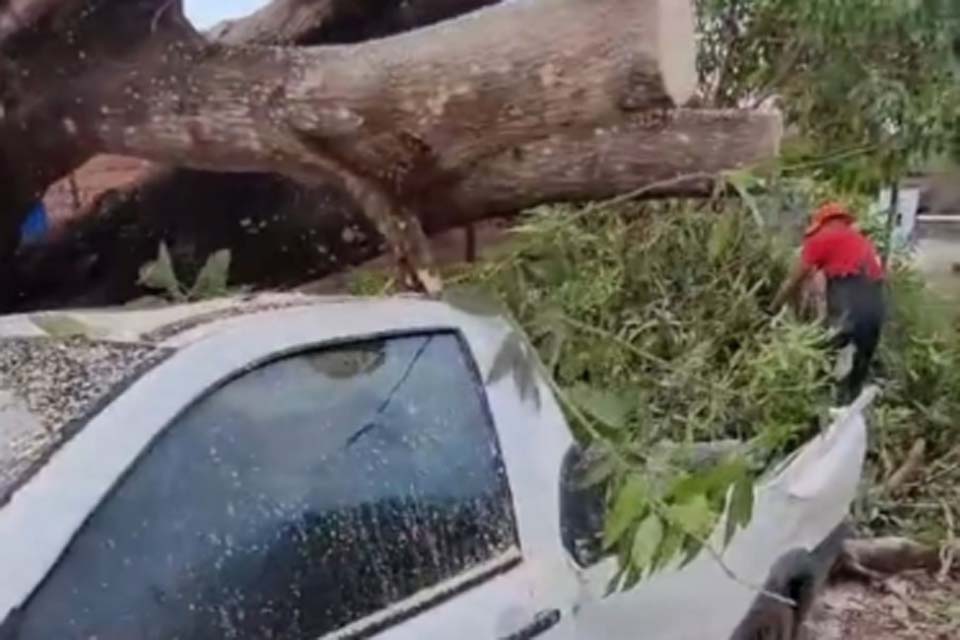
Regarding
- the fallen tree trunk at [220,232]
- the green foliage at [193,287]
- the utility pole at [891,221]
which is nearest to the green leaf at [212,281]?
the green foliage at [193,287]

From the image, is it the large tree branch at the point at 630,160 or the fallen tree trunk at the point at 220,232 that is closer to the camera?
the large tree branch at the point at 630,160

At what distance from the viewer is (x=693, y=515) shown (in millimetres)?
3186

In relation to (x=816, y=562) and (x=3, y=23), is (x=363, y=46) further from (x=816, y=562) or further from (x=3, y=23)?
(x=816, y=562)

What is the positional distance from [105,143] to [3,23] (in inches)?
17.2

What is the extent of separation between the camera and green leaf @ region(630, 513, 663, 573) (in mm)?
3107

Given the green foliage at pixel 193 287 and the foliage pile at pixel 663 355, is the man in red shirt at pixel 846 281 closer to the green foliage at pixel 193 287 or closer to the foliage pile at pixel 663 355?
the foliage pile at pixel 663 355

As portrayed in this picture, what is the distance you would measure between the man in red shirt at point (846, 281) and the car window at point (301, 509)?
3.70 m

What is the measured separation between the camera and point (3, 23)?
442 cm

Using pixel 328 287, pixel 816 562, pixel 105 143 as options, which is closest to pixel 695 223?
pixel 328 287

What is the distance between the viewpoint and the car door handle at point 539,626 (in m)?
2.95

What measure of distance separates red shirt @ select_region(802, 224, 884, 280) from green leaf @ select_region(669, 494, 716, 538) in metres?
3.61

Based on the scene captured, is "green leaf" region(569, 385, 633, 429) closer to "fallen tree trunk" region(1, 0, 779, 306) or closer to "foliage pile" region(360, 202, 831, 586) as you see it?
"foliage pile" region(360, 202, 831, 586)

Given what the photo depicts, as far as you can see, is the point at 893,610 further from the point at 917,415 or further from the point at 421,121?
the point at 421,121

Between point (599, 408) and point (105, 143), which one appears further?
point (105, 143)
